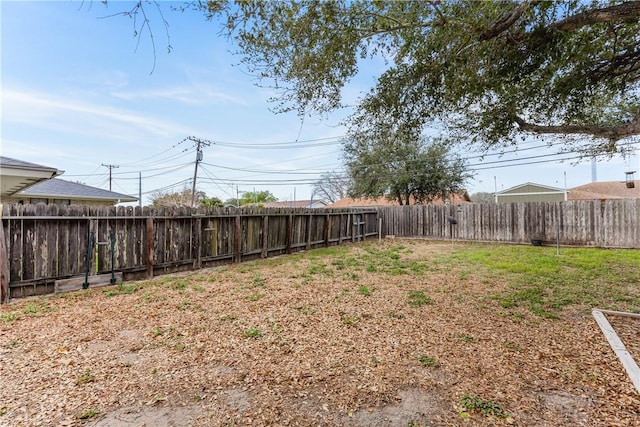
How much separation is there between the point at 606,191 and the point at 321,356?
30797 mm

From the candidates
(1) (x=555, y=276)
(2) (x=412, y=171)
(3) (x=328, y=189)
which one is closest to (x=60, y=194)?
(1) (x=555, y=276)

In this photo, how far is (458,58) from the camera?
3605 mm

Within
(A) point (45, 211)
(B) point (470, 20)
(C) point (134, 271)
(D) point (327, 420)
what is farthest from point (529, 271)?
(A) point (45, 211)

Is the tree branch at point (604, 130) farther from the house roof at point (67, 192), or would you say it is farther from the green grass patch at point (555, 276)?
the house roof at point (67, 192)

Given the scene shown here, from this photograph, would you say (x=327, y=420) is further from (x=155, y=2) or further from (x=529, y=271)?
(x=529, y=271)

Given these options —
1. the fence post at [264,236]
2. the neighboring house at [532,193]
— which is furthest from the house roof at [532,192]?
the fence post at [264,236]

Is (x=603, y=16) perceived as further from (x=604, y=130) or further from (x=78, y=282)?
(x=78, y=282)

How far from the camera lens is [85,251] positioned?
4.94 metres

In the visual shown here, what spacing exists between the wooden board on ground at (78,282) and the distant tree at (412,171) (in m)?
15.3

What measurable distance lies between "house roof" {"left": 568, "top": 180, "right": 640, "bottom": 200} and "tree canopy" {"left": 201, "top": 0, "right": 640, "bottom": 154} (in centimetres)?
2237

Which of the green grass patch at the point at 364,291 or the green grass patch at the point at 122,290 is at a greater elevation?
the green grass patch at the point at 122,290

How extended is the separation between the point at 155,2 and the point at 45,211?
429 centimetres

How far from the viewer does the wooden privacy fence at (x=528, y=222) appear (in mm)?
9070

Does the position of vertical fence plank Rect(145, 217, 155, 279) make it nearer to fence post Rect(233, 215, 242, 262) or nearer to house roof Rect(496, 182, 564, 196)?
fence post Rect(233, 215, 242, 262)
